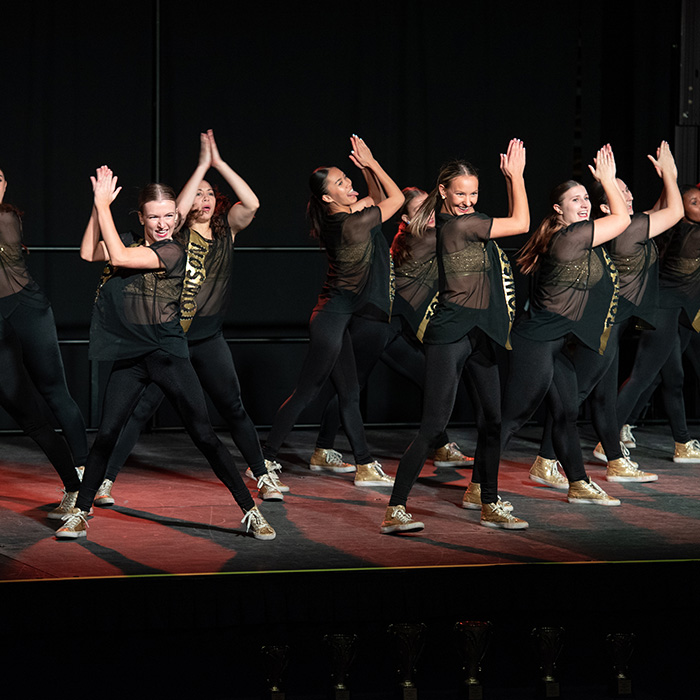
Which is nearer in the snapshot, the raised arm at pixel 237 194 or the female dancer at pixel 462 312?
the female dancer at pixel 462 312

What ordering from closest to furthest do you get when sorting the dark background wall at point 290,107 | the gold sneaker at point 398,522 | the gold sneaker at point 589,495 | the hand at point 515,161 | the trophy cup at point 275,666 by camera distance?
the trophy cup at point 275,666 < the hand at point 515,161 < the gold sneaker at point 398,522 < the gold sneaker at point 589,495 < the dark background wall at point 290,107

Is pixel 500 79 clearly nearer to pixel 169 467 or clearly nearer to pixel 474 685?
pixel 169 467

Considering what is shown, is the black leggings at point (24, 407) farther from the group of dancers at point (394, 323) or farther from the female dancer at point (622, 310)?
the female dancer at point (622, 310)

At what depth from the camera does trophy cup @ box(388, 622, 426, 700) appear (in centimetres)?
304

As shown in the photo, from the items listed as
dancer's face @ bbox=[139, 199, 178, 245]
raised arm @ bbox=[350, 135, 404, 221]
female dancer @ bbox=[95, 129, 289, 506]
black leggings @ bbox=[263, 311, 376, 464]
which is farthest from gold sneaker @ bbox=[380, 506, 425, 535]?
dancer's face @ bbox=[139, 199, 178, 245]

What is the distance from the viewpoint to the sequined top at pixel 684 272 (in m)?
5.76

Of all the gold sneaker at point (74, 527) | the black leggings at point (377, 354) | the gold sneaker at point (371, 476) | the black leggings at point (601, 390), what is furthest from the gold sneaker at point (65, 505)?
the black leggings at point (601, 390)

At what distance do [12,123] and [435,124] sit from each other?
2.54 metres

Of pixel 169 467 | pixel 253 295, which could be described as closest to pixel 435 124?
pixel 253 295

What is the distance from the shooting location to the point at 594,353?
16.4 feet

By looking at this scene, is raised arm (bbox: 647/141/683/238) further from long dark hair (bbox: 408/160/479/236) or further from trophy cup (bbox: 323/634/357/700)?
trophy cup (bbox: 323/634/357/700)

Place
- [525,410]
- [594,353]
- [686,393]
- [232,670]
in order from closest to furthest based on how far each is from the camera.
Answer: [232,670] < [525,410] < [594,353] < [686,393]

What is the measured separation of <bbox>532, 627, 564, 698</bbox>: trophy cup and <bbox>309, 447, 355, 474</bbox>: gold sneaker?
2507 mm

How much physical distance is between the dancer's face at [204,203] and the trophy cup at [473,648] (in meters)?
2.30
